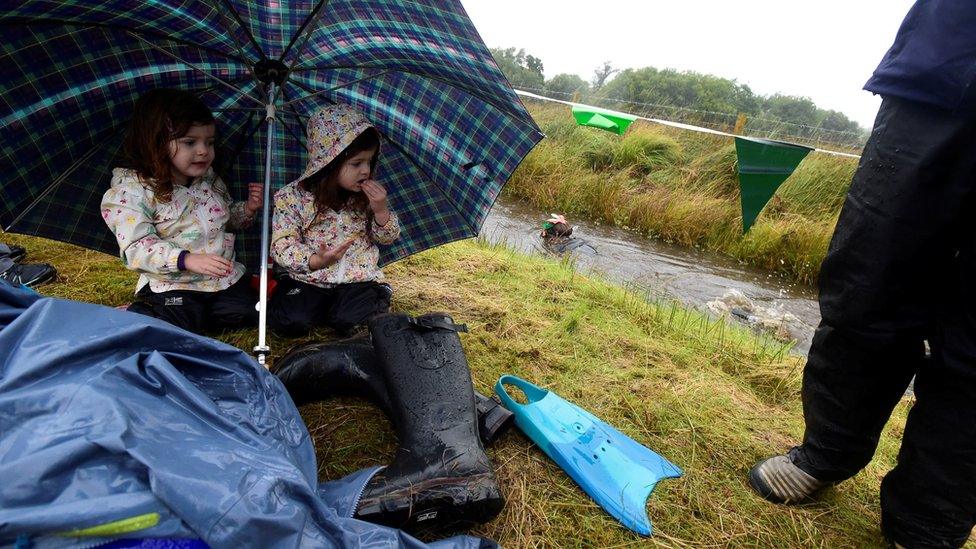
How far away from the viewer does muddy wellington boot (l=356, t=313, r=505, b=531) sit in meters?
1.44

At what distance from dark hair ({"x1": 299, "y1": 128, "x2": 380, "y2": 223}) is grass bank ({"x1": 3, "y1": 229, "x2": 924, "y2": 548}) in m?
0.69

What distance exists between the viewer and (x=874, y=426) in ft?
5.59

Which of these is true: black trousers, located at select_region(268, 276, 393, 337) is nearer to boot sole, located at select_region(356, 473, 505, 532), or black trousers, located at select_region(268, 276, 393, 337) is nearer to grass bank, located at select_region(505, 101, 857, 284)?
boot sole, located at select_region(356, 473, 505, 532)

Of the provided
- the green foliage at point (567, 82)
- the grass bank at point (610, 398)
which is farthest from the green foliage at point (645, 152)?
the green foliage at point (567, 82)

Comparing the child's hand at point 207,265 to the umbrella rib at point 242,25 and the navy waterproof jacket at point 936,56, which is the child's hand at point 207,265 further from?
the navy waterproof jacket at point 936,56

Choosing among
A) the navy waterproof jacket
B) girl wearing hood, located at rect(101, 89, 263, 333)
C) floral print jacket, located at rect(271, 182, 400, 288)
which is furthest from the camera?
floral print jacket, located at rect(271, 182, 400, 288)

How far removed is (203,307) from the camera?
2389 mm

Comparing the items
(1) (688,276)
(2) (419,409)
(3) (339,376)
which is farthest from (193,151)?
(1) (688,276)

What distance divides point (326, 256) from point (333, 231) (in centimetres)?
21

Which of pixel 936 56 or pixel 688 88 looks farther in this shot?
pixel 688 88

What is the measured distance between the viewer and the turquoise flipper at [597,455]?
1.75 metres

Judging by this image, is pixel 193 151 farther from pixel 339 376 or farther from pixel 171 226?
pixel 339 376

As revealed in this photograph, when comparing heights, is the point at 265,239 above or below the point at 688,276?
above

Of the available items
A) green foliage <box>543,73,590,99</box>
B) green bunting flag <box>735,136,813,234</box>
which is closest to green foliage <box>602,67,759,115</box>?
green foliage <box>543,73,590,99</box>
